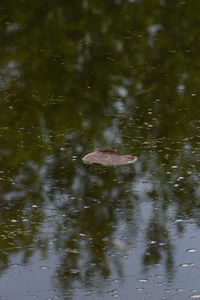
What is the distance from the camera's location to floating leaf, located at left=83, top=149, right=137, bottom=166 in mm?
4883

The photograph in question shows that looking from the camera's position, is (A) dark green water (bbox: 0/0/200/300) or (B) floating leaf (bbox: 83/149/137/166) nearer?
(A) dark green water (bbox: 0/0/200/300)

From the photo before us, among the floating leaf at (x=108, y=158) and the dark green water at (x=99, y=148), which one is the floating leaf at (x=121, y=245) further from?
the floating leaf at (x=108, y=158)

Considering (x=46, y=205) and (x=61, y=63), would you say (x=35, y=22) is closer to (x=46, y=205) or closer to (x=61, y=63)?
(x=61, y=63)

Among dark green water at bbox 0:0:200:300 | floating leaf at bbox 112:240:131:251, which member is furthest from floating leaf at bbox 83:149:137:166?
floating leaf at bbox 112:240:131:251

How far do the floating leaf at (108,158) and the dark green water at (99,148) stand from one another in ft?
0.19

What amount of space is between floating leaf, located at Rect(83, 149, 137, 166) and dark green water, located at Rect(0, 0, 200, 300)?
0.06m

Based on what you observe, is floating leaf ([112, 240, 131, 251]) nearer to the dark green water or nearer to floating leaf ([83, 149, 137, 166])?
the dark green water

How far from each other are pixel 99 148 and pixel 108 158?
20 centimetres

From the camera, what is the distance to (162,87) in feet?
20.3

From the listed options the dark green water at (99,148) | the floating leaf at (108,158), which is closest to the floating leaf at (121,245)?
the dark green water at (99,148)

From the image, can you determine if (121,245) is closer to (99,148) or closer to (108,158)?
(108,158)

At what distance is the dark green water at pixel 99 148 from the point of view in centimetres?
371

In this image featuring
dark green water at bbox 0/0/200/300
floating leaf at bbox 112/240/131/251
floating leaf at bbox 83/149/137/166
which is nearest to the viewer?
dark green water at bbox 0/0/200/300

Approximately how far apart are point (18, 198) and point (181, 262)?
3.76 ft
